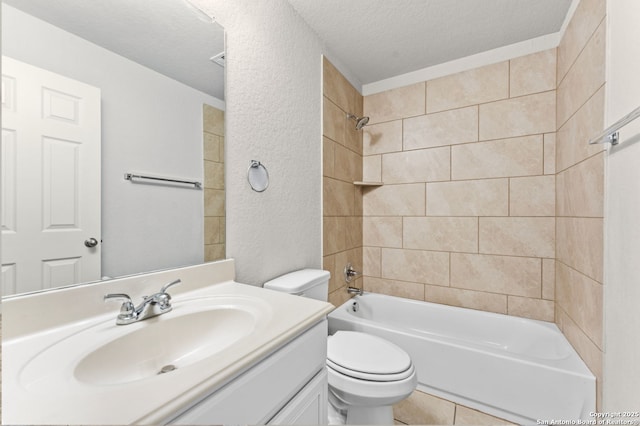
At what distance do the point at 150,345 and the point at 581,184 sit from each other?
2.00 meters

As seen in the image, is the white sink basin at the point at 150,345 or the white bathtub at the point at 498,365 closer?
the white sink basin at the point at 150,345

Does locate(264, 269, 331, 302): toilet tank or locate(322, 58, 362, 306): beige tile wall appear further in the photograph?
locate(322, 58, 362, 306): beige tile wall

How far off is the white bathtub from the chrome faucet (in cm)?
124

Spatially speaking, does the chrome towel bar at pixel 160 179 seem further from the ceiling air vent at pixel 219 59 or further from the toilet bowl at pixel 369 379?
the toilet bowl at pixel 369 379

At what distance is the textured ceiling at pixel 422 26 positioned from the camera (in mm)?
1515

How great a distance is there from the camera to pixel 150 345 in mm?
744

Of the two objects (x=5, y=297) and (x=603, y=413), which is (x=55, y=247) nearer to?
(x=5, y=297)

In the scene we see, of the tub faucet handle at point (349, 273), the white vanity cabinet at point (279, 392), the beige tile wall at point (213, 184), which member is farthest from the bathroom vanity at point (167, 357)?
the tub faucet handle at point (349, 273)

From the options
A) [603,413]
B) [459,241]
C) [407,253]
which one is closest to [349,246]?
[407,253]

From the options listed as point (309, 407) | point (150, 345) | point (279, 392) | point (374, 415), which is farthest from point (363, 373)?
point (150, 345)

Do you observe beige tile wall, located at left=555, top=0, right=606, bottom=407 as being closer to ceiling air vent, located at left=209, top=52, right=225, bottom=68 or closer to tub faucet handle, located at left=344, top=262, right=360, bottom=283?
tub faucet handle, located at left=344, top=262, right=360, bottom=283

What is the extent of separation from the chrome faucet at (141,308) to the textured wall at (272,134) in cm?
39

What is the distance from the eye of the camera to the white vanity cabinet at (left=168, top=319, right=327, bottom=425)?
1.67ft

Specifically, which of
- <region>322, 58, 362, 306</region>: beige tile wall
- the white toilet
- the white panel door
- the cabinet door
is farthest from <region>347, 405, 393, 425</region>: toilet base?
the white panel door
